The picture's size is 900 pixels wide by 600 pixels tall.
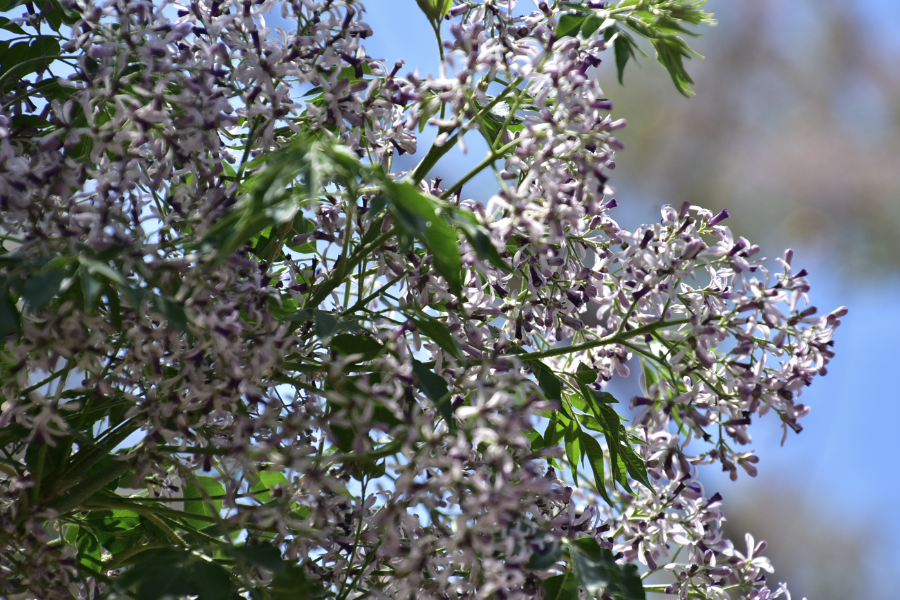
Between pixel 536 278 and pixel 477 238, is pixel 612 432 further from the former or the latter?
pixel 477 238

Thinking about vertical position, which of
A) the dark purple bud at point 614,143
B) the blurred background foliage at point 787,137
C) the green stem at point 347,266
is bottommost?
the green stem at point 347,266

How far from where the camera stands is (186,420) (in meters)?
0.54

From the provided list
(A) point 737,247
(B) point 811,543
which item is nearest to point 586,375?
(A) point 737,247

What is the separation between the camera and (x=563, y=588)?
0.55 meters

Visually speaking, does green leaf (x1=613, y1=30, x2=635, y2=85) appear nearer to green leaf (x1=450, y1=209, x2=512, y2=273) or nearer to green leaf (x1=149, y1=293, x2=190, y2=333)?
green leaf (x1=450, y1=209, x2=512, y2=273)

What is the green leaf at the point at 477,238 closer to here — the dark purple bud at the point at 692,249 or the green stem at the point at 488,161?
the green stem at the point at 488,161

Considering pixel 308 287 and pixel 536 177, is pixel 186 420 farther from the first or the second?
pixel 536 177

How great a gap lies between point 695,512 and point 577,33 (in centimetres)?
41

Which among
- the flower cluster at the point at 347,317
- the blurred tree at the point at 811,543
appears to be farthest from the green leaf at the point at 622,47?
the blurred tree at the point at 811,543

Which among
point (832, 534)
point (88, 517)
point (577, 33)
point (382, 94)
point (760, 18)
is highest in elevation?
point (760, 18)

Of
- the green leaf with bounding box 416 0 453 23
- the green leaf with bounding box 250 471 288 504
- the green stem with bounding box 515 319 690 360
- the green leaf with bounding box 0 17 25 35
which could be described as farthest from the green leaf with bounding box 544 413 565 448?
the green leaf with bounding box 0 17 25 35

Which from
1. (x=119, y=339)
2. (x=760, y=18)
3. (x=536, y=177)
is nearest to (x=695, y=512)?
(x=536, y=177)

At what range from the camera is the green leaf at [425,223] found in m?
0.44

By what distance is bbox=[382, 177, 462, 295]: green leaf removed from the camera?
1.45 ft
